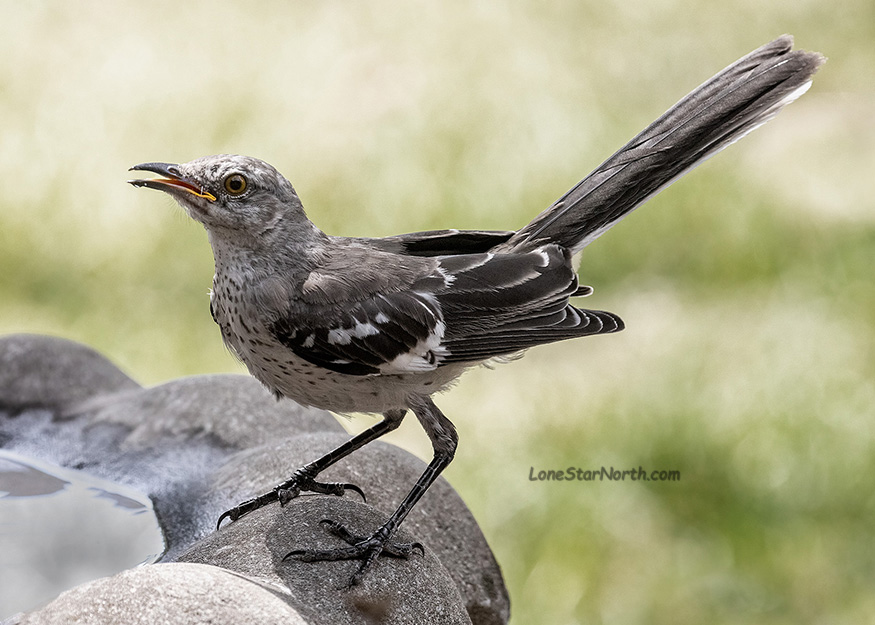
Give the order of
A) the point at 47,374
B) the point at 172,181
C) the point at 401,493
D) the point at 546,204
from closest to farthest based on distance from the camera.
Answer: the point at 172,181
the point at 401,493
the point at 47,374
the point at 546,204

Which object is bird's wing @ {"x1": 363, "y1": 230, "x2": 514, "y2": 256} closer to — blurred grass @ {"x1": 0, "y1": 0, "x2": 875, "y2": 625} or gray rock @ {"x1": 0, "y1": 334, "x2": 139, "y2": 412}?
blurred grass @ {"x1": 0, "y1": 0, "x2": 875, "y2": 625}

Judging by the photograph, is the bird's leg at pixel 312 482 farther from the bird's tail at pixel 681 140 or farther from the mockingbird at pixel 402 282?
the bird's tail at pixel 681 140

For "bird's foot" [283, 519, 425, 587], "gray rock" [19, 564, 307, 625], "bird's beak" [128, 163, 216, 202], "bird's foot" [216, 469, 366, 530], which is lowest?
"gray rock" [19, 564, 307, 625]

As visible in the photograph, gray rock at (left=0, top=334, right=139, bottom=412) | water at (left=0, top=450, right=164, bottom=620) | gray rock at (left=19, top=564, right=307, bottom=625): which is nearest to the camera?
gray rock at (left=19, top=564, right=307, bottom=625)

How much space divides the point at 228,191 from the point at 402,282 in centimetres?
60

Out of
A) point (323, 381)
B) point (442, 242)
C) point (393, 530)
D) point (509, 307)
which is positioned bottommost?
point (393, 530)

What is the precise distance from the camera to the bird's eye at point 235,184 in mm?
2912

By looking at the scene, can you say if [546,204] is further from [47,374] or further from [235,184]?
[235,184]

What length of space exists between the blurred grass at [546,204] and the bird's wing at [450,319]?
623 millimetres

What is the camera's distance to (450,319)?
3170 mm

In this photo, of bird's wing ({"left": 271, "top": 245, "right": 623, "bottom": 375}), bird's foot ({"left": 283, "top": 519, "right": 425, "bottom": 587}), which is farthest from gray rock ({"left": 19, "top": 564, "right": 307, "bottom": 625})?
bird's wing ({"left": 271, "top": 245, "right": 623, "bottom": 375})

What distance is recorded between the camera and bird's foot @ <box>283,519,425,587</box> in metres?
2.86

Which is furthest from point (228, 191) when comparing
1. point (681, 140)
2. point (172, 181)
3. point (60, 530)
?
point (681, 140)

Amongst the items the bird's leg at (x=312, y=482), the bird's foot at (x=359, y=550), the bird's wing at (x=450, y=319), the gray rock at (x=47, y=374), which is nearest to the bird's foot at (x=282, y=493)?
the bird's leg at (x=312, y=482)
